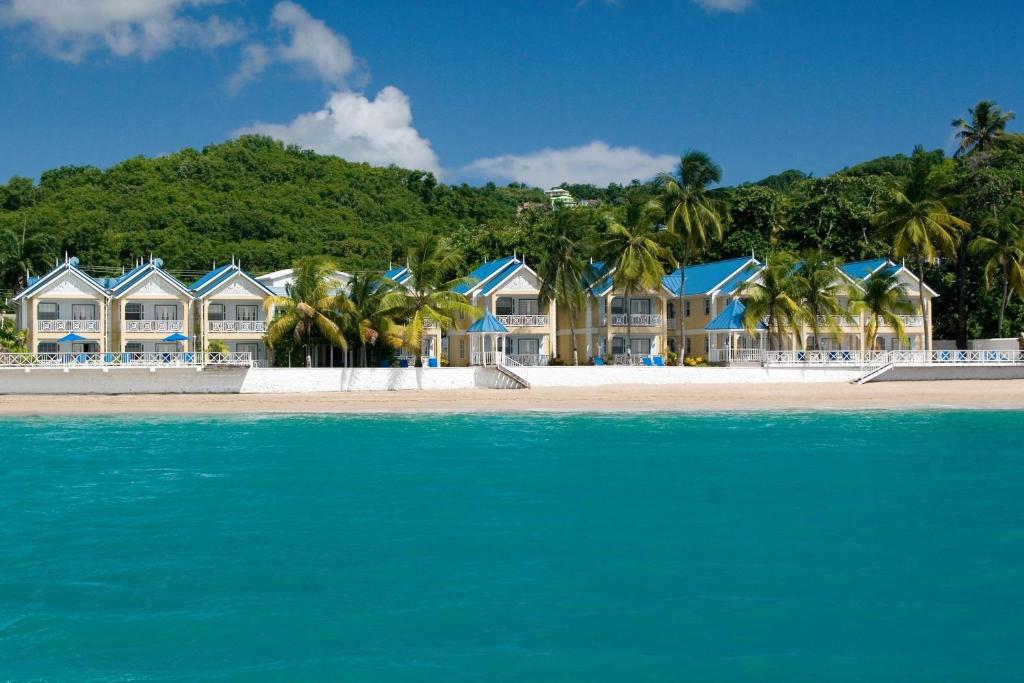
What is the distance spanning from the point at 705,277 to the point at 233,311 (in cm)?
2559

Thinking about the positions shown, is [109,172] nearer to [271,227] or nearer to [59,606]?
[271,227]

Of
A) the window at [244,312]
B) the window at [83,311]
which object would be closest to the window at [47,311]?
the window at [83,311]

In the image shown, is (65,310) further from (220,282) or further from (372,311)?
(372,311)

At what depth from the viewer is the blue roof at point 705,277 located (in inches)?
2138

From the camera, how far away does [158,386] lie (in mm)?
42938

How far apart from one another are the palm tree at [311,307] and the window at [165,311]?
873 cm

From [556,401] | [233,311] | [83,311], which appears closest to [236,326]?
[233,311]

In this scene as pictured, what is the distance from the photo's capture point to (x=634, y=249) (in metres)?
50.0

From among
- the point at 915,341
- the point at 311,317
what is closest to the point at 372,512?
the point at 311,317

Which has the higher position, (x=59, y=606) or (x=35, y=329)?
(x=35, y=329)

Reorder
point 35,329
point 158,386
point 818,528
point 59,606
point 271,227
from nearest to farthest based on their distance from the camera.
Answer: point 59,606
point 818,528
point 158,386
point 35,329
point 271,227

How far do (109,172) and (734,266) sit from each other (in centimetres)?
5050

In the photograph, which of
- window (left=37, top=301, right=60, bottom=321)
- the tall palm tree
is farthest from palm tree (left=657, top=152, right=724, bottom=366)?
window (left=37, top=301, right=60, bottom=321)

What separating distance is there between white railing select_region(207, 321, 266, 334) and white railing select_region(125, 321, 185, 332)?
1.55m
